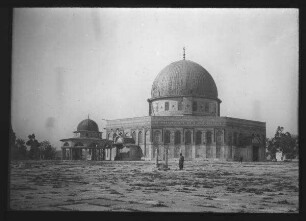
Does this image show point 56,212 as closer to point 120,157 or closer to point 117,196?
point 117,196

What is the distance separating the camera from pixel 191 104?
50812mm

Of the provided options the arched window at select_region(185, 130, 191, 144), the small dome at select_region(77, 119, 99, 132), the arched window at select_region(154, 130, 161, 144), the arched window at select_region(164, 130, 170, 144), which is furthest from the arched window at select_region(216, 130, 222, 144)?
the small dome at select_region(77, 119, 99, 132)

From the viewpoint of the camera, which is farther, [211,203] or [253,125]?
[253,125]

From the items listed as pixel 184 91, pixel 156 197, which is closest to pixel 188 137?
pixel 184 91

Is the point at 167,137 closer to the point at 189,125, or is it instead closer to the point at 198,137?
the point at 189,125

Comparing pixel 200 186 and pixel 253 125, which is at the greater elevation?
pixel 253 125

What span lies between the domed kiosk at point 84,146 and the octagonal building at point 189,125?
427 cm

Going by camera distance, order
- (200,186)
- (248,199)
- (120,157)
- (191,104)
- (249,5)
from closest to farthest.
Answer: (249,5), (248,199), (200,186), (120,157), (191,104)

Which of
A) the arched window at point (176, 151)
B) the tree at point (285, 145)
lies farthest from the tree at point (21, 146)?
the tree at point (285, 145)

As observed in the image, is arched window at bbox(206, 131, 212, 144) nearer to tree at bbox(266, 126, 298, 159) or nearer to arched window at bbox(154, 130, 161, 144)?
arched window at bbox(154, 130, 161, 144)

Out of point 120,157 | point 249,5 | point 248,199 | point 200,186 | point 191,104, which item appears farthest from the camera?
point 191,104

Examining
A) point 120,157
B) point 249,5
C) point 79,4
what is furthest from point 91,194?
point 120,157

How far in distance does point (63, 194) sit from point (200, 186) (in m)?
4.99

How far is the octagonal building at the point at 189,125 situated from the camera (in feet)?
157
